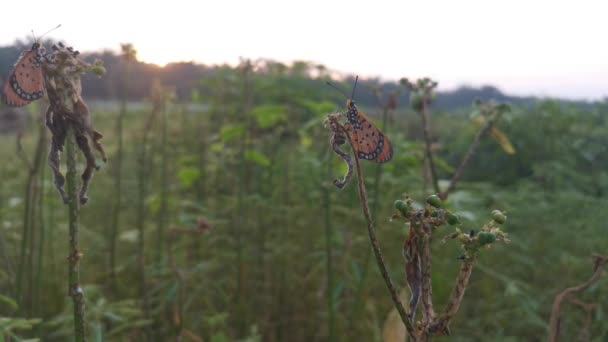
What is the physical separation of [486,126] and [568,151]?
187 cm

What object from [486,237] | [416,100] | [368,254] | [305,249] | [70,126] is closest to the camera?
[486,237]

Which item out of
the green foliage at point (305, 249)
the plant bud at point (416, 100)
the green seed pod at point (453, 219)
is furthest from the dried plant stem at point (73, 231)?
the plant bud at point (416, 100)

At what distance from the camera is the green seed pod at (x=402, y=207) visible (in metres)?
0.55

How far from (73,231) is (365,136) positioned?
356mm

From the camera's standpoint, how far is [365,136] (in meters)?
0.67

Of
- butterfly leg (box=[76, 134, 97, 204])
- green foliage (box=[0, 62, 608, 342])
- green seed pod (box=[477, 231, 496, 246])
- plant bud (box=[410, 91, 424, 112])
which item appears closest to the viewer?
green seed pod (box=[477, 231, 496, 246])

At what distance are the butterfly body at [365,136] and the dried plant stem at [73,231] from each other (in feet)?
1.06

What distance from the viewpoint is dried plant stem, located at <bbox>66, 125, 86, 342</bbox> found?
630 millimetres

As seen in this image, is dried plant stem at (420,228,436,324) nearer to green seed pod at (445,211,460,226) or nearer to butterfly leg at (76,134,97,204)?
green seed pod at (445,211,460,226)

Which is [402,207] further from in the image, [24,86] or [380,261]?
[24,86]

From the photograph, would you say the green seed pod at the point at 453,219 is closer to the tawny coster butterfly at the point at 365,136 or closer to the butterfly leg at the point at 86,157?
the tawny coster butterfly at the point at 365,136

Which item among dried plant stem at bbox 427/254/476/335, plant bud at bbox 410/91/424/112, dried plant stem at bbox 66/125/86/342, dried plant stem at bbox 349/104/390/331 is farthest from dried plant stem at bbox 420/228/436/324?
plant bud at bbox 410/91/424/112

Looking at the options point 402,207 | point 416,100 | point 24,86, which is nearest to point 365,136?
point 402,207

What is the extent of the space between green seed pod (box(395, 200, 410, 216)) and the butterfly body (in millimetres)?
123
